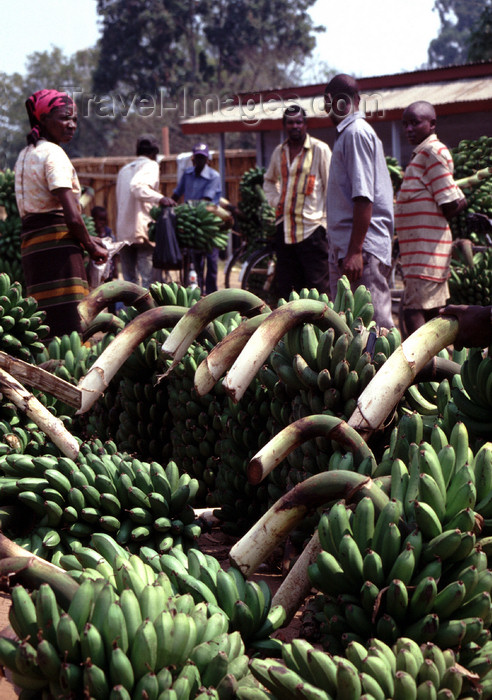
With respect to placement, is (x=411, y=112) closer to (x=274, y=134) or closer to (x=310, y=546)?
(x=310, y=546)

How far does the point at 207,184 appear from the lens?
11.1 m

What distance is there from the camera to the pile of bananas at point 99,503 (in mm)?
2387

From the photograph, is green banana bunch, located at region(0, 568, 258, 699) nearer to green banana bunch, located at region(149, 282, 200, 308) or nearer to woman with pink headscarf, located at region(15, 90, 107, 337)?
green banana bunch, located at region(149, 282, 200, 308)

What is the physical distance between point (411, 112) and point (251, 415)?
3.83 metres

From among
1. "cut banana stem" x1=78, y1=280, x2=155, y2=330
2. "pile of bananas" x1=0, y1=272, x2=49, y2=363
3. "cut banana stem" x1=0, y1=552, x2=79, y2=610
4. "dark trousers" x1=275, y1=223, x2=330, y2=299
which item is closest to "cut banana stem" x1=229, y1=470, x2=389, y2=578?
"cut banana stem" x1=0, y1=552, x2=79, y2=610

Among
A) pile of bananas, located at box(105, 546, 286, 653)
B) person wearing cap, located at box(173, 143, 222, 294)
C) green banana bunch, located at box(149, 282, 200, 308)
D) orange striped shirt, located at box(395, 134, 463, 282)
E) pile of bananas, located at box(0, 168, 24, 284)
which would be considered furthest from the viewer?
person wearing cap, located at box(173, 143, 222, 294)

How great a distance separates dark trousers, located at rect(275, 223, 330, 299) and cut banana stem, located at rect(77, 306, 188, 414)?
160 inches

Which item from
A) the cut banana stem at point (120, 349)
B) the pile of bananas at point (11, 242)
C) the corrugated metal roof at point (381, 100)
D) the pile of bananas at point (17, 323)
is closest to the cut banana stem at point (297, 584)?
the cut banana stem at point (120, 349)

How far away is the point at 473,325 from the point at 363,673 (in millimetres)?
993

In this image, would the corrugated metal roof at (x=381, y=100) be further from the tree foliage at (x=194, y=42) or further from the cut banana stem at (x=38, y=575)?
the tree foliage at (x=194, y=42)

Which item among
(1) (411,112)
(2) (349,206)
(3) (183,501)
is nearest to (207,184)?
(1) (411,112)

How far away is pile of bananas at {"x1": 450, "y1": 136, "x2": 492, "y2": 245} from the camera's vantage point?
29.1 feet

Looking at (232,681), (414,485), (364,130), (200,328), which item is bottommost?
(232,681)

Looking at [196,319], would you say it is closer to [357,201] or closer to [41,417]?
[41,417]
